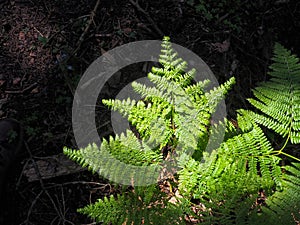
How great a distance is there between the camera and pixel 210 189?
241 cm

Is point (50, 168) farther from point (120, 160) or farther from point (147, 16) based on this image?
point (147, 16)

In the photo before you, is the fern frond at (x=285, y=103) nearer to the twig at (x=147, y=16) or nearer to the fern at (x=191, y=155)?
the fern at (x=191, y=155)

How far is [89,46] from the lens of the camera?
3.61m

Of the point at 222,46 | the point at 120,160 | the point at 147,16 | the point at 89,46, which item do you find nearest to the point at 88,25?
the point at 89,46

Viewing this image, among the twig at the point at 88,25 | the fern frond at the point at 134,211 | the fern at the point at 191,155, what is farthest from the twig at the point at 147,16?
the fern frond at the point at 134,211

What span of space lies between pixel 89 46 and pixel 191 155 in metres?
1.72

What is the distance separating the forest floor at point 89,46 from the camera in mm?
3334

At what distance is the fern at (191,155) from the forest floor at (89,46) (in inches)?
31.6

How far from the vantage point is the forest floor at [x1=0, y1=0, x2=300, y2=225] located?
3334 mm

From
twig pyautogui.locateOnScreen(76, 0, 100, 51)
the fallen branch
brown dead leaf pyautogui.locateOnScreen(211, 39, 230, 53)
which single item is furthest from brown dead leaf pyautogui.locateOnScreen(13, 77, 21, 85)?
brown dead leaf pyautogui.locateOnScreen(211, 39, 230, 53)

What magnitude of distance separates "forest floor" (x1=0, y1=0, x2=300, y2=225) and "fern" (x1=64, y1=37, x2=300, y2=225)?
0.80m

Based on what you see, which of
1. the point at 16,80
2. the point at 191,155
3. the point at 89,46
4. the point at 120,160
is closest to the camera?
the point at 120,160

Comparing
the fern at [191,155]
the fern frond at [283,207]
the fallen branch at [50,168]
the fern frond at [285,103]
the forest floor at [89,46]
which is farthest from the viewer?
the forest floor at [89,46]

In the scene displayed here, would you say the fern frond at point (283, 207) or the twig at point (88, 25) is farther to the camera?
the twig at point (88, 25)
